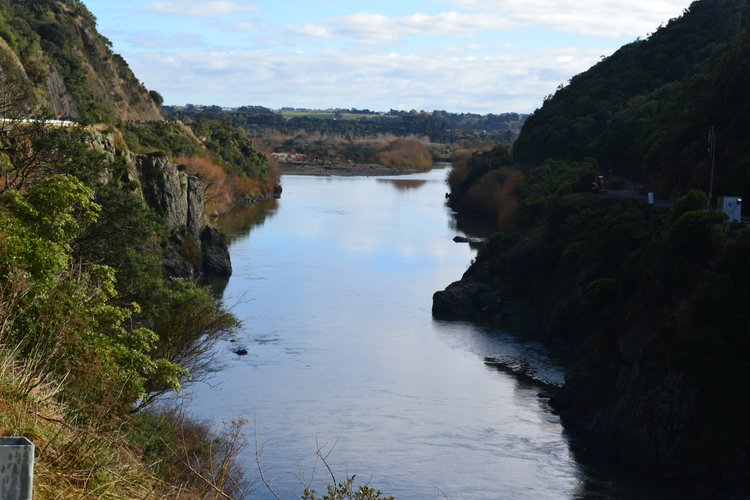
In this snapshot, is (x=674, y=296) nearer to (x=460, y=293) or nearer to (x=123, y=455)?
(x=460, y=293)

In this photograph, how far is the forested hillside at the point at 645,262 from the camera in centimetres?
3694

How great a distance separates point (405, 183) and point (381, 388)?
129614 mm

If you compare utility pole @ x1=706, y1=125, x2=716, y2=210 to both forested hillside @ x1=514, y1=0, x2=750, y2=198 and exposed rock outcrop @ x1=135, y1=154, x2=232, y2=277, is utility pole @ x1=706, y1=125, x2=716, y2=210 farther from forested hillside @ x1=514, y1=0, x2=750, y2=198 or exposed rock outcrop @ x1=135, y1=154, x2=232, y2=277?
exposed rock outcrop @ x1=135, y1=154, x2=232, y2=277

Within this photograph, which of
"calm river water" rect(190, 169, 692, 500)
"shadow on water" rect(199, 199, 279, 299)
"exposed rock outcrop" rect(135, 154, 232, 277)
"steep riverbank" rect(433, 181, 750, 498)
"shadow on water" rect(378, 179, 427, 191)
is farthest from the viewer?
"shadow on water" rect(378, 179, 427, 191)

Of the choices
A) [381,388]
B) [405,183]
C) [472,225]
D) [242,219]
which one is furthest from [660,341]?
[405,183]

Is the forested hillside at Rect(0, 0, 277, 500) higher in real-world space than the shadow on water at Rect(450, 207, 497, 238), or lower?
higher

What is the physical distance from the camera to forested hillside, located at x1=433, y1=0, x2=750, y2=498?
121 ft

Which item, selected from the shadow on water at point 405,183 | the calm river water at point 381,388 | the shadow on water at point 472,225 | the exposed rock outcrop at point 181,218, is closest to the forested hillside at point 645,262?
the calm river water at point 381,388

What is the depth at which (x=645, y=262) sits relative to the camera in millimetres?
47344

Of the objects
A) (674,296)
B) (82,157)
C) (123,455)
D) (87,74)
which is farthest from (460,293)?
(87,74)

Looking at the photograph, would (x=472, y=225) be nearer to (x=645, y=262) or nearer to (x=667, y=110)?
(x=667, y=110)

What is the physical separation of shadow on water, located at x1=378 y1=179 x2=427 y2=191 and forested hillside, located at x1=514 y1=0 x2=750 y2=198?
166 feet

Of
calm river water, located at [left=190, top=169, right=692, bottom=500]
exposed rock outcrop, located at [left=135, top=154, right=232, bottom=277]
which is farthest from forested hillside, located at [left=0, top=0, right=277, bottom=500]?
calm river water, located at [left=190, top=169, right=692, bottom=500]

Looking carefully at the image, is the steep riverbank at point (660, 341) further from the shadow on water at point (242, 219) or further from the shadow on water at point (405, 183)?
the shadow on water at point (405, 183)
